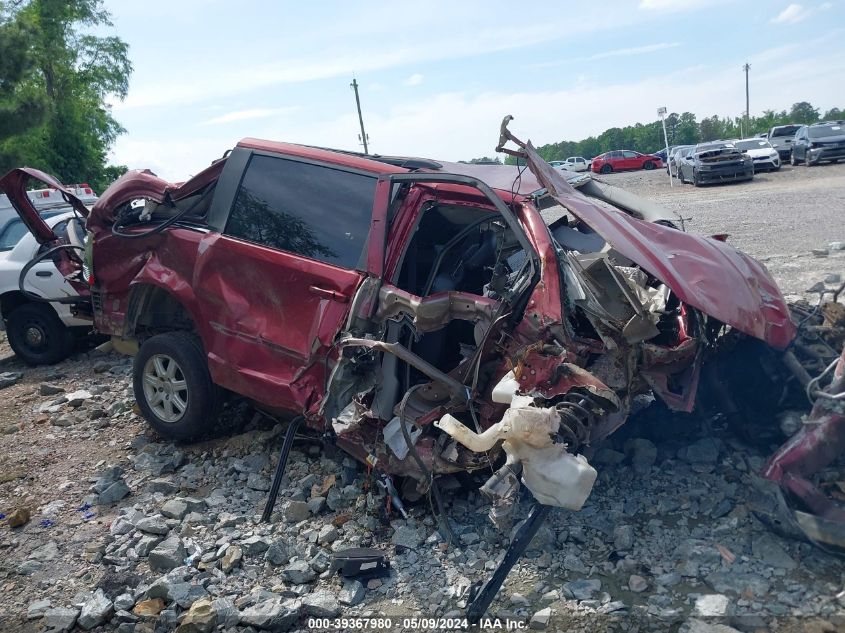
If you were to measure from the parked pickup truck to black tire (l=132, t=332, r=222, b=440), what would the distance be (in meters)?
0.02

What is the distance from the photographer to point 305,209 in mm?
4660

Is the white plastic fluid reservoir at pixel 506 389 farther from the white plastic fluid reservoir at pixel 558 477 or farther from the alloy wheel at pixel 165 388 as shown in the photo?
the alloy wheel at pixel 165 388

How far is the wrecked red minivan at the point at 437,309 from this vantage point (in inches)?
144

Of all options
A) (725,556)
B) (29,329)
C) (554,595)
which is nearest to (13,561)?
(554,595)

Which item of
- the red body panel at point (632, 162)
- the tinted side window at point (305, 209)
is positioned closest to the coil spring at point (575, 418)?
the tinted side window at point (305, 209)

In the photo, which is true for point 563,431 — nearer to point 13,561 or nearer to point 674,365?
point 674,365

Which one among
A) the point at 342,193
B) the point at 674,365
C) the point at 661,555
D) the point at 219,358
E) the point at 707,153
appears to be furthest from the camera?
the point at 707,153

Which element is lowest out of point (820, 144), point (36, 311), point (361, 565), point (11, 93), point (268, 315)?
point (361, 565)

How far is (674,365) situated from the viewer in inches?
159

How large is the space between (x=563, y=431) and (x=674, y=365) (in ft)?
3.35

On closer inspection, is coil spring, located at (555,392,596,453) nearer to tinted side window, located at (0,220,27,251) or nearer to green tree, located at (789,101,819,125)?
tinted side window, located at (0,220,27,251)

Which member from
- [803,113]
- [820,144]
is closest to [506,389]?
[820,144]

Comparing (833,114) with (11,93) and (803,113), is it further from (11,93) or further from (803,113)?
(11,93)

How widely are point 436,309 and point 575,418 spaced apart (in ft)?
3.15
